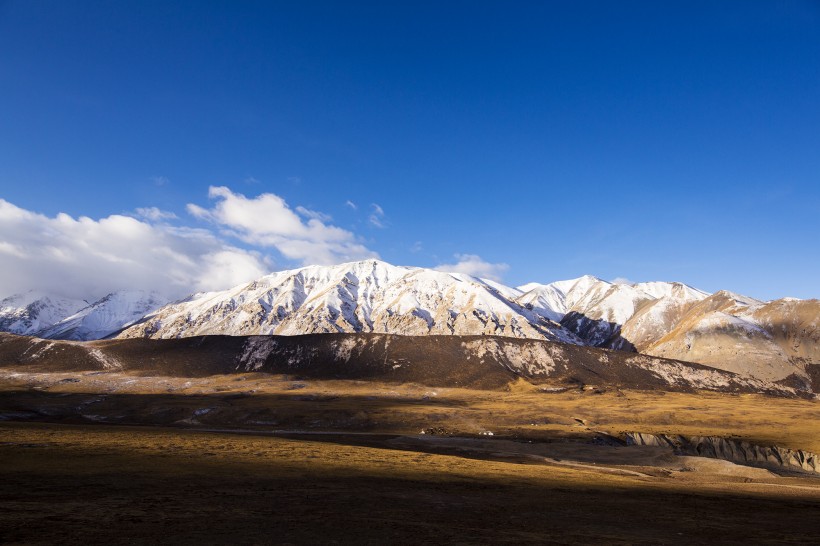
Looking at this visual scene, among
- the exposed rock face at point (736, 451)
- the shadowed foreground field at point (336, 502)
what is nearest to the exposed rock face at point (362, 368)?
the exposed rock face at point (736, 451)

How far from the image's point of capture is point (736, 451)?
71000mm

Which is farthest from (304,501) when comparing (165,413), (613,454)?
(165,413)

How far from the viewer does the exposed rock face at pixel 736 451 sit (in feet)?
216

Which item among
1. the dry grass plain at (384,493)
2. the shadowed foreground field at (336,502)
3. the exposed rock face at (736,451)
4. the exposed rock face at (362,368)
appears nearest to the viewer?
the shadowed foreground field at (336,502)

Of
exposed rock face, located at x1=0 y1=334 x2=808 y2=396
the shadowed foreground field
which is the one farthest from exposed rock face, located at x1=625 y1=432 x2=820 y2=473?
exposed rock face, located at x1=0 y1=334 x2=808 y2=396

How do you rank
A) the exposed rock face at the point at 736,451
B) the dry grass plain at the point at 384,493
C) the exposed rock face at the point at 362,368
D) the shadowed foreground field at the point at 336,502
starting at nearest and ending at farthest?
the shadowed foreground field at the point at 336,502 < the dry grass plain at the point at 384,493 < the exposed rock face at the point at 736,451 < the exposed rock face at the point at 362,368

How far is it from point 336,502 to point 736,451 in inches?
2752

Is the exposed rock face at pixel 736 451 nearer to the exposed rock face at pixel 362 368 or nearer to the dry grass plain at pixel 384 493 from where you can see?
the dry grass plain at pixel 384 493

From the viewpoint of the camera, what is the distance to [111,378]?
521ft

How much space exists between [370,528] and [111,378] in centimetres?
16993

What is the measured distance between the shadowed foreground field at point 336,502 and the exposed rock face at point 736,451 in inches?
1219

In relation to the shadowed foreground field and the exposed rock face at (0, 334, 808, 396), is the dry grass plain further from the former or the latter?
the exposed rock face at (0, 334, 808, 396)

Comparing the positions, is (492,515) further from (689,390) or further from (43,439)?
(689,390)

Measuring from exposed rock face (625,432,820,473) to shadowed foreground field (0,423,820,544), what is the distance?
31.0 metres
